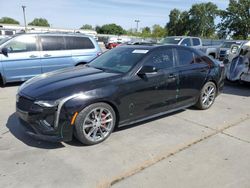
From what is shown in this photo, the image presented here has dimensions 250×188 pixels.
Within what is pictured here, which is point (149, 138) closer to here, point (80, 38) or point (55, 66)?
point (55, 66)

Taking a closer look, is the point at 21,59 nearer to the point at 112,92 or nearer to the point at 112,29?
the point at 112,92

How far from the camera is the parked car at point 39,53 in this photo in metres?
7.66

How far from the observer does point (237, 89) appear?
8.47 m

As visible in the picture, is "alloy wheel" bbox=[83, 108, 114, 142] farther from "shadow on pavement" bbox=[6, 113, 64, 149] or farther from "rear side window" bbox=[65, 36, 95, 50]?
"rear side window" bbox=[65, 36, 95, 50]

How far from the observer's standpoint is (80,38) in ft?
29.2

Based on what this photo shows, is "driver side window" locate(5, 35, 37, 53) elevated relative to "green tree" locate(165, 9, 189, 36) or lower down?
lower down

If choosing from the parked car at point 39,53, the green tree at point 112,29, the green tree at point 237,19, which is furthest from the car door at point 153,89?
the green tree at point 112,29

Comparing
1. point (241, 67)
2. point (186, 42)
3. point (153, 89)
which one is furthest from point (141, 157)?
point (186, 42)

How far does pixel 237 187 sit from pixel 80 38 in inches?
288

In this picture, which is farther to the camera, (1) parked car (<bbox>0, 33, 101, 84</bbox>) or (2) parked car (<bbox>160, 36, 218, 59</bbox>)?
(2) parked car (<bbox>160, 36, 218, 59</bbox>)

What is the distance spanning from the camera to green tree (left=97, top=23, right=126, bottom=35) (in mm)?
102613

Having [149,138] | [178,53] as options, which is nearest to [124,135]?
[149,138]

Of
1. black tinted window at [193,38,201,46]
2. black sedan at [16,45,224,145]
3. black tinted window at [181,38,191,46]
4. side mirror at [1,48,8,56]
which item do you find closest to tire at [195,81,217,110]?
black sedan at [16,45,224,145]

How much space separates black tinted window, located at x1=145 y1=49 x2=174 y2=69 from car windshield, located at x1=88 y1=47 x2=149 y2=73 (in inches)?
6.7
